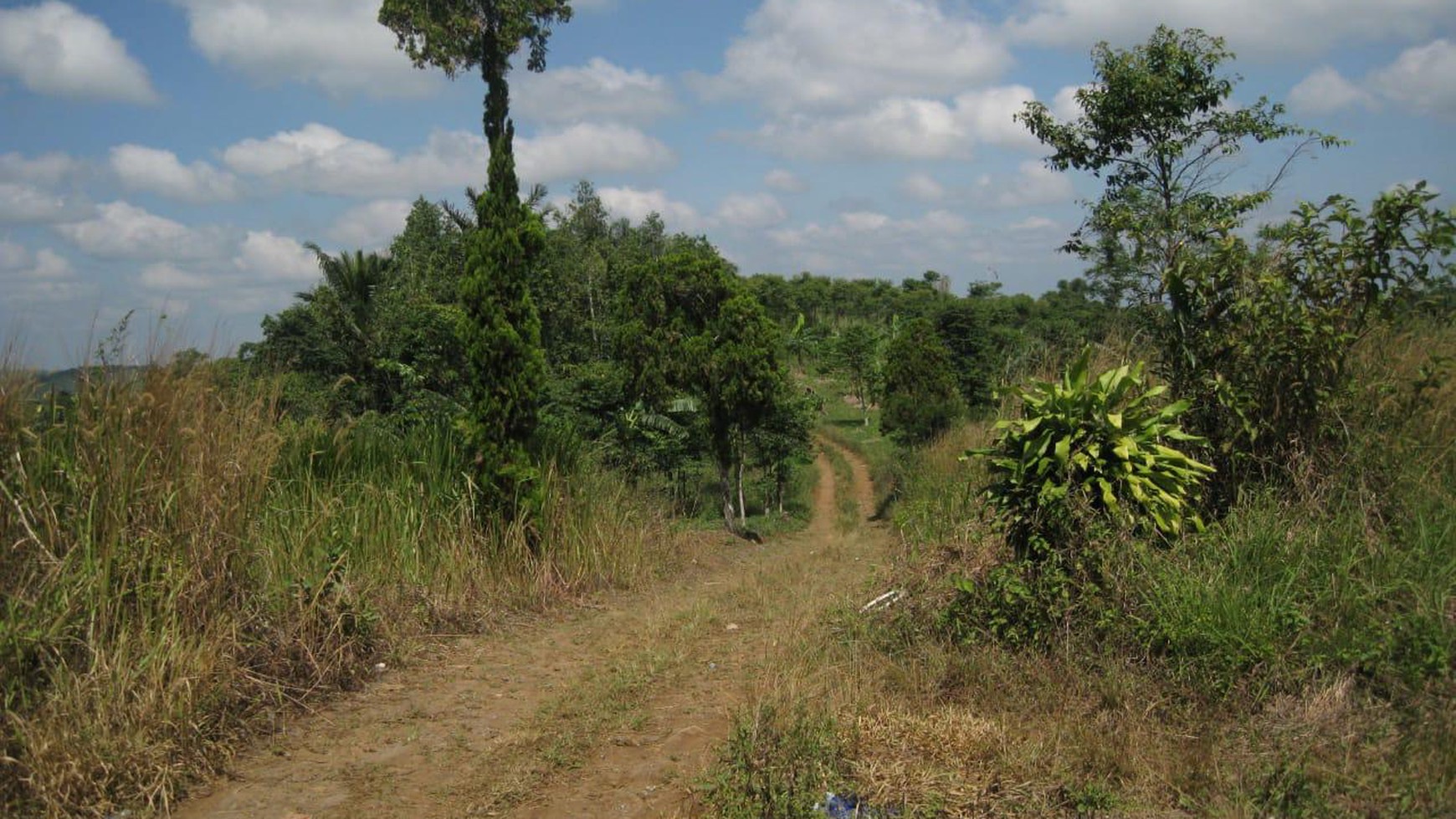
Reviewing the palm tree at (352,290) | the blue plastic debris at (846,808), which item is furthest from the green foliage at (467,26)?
the palm tree at (352,290)

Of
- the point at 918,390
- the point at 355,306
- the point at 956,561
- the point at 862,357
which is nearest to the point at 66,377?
the point at 956,561

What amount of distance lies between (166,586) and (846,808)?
365 centimetres

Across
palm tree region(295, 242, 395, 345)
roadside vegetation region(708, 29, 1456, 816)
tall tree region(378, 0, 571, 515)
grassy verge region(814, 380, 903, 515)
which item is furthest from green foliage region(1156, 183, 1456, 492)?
palm tree region(295, 242, 395, 345)

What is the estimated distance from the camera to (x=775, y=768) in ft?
14.1

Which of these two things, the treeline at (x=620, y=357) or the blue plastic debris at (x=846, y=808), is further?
the treeline at (x=620, y=357)

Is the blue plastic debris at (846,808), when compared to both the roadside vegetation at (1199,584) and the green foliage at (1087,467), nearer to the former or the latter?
the roadside vegetation at (1199,584)

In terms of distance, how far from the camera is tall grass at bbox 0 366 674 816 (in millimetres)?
4328

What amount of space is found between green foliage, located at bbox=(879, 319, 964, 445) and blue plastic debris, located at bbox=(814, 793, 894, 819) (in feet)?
70.2

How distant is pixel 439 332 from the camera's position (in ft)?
72.8

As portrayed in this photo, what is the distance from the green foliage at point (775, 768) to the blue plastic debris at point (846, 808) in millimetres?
36

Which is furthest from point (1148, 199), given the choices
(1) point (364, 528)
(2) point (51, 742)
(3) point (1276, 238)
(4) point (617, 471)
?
(2) point (51, 742)

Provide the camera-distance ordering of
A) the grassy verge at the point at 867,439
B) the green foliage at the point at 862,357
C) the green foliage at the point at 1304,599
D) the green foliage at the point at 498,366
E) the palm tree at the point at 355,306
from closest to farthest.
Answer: the green foliage at the point at 1304,599 < the green foliage at the point at 498,366 < the palm tree at the point at 355,306 < the grassy verge at the point at 867,439 < the green foliage at the point at 862,357

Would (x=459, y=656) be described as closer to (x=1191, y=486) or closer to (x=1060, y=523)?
(x=1060, y=523)

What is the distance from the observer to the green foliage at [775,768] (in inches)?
161
